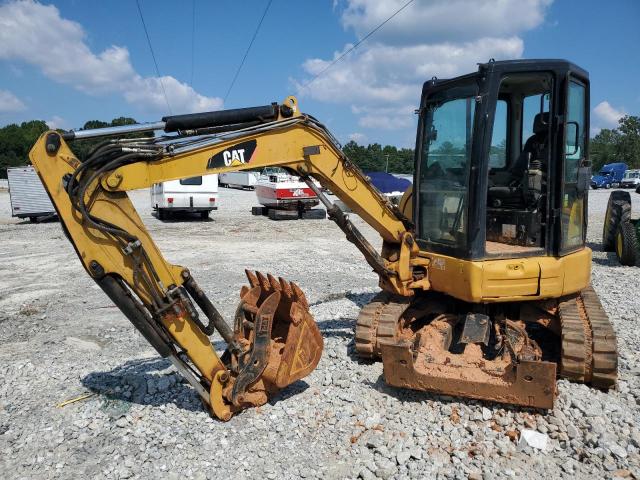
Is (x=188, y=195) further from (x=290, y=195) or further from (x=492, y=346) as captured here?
(x=492, y=346)

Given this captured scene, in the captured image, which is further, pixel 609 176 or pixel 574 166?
pixel 609 176

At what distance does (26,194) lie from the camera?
1919cm

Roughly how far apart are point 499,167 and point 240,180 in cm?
3773

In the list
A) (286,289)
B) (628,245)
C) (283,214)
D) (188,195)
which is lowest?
(628,245)

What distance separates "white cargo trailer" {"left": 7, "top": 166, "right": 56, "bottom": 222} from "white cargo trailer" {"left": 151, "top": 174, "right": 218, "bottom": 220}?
169 inches

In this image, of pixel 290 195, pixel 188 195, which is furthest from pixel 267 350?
pixel 290 195

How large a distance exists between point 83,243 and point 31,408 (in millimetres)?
1813

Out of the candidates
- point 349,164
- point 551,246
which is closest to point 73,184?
→ point 349,164

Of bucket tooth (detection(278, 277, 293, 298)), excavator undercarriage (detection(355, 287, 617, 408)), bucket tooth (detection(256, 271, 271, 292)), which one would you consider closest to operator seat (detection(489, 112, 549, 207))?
excavator undercarriage (detection(355, 287, 617, 408))

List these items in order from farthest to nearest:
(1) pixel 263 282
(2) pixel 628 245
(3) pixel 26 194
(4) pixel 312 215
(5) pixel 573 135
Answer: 1. (4) pixel 312 215
2. (3) pixel 26 194
3. (2) pixel 628 245
4. (5) pixel 573 135
5. (1) pixel 263 282

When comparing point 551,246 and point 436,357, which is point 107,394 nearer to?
point 436,357

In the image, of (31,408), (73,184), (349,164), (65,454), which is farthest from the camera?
(349,164)

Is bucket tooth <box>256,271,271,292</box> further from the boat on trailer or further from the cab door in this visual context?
the boat on trailer

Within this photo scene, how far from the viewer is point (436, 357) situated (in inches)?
181
